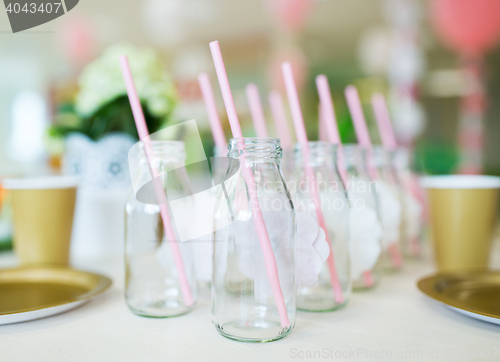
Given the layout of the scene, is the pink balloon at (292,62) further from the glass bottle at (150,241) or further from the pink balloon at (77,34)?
the glass bottle at (150,241)

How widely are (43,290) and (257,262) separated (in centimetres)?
26

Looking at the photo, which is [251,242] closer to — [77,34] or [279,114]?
[279,114]

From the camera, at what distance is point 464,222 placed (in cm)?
59

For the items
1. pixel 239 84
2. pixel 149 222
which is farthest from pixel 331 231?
pixel 239 84

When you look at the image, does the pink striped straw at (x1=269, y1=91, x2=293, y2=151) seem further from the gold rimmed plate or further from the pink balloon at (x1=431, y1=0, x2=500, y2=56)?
the pink balloon at (x1=431, y1=0, x2=500, y2=56)

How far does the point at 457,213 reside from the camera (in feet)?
1.94

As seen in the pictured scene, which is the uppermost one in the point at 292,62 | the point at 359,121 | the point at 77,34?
the point at 77,34

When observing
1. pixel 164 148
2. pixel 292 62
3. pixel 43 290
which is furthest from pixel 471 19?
pixel 43 290

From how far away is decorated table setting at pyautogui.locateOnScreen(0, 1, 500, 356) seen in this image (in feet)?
1.19

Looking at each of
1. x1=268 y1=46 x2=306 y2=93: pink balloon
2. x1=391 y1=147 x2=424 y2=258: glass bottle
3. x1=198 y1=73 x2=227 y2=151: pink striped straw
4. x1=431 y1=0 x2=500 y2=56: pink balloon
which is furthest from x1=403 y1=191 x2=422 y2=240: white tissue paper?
x1=268 y1=46 x2=306 y2=93: pink balloon

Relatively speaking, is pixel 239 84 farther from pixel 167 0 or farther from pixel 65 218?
pixel 65 218

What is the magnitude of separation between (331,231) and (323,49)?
3.26 m

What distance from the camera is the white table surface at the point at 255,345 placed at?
0.33 meters

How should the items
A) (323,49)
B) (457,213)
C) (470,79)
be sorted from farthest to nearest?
1. (323,49)
2. (470,79)
3. (457,213)
